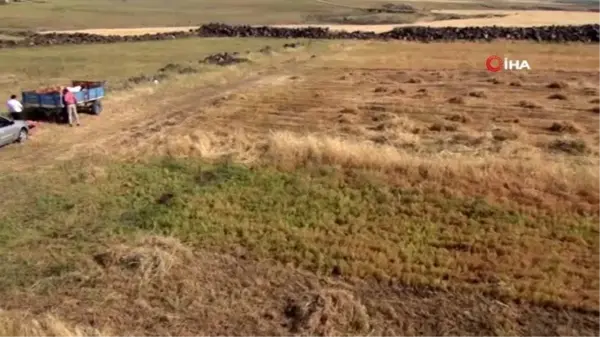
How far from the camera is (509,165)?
1788cm

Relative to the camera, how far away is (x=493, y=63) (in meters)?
42.4

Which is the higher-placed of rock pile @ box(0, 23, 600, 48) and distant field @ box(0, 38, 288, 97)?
rock pile @ box(0, 23, 600, 48)

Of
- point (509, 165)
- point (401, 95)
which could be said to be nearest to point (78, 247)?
point (509, 165)

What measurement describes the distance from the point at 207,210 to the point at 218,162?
14.2 feet

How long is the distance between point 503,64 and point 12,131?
3047 centimetres

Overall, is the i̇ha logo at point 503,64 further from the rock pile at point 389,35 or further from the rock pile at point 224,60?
the rock pile at point 224,60

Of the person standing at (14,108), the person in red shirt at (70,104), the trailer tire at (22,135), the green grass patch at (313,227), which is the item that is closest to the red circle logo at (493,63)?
the person in red shirt at (70,104)

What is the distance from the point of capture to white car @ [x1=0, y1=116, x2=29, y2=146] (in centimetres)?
2103

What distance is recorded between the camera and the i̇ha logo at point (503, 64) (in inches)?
1601

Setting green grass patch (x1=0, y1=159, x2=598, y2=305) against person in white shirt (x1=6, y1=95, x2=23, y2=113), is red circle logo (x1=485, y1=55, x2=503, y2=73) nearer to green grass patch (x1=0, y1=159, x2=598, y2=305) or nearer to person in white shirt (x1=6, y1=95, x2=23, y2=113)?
green grass patch (x1=0, y1=159, x2=598, y2=305)

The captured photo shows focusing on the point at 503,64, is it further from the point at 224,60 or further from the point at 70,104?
the point at 70,104

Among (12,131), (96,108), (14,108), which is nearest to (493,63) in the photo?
(96,108)

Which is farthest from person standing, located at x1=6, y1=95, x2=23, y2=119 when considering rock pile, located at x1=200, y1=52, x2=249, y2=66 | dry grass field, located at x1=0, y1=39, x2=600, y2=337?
rock pile, located at x1=200, y1=52, x2=249, y2=66

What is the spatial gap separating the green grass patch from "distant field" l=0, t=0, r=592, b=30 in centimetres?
6692
